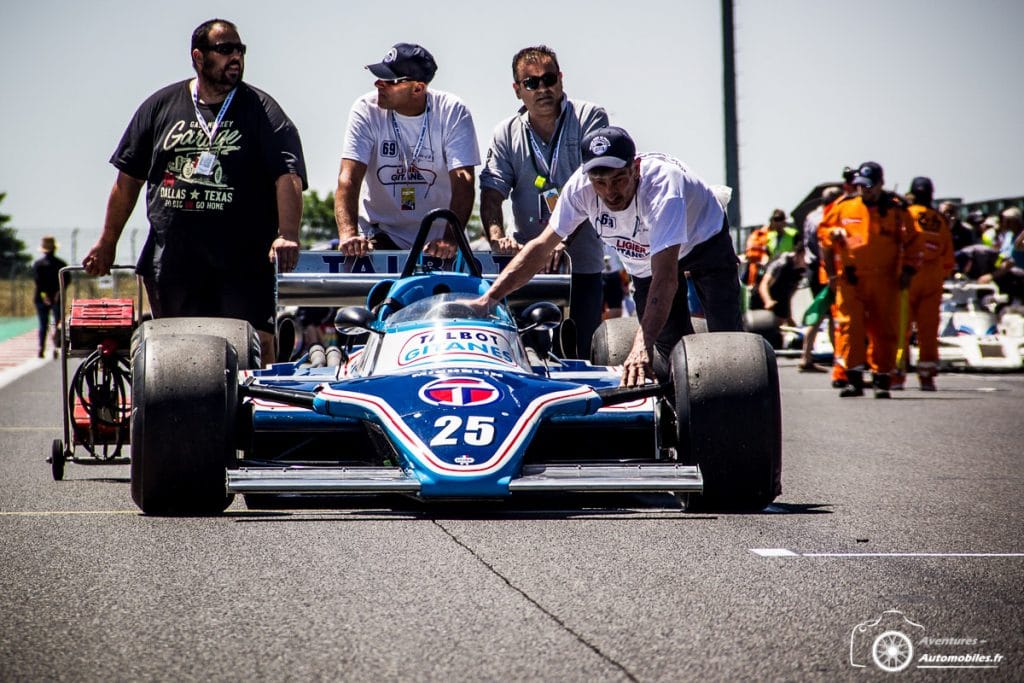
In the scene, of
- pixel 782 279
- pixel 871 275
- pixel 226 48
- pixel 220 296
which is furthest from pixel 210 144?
pixel 782 279

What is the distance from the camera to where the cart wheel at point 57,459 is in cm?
745

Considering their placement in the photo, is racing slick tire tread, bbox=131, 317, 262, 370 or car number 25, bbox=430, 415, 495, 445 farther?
racing slick tire tread, bbox=131, 317, 262, 370

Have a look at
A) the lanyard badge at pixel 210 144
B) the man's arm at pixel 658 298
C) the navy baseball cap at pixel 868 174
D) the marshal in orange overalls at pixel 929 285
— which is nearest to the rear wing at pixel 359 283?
the lanyard badge at pixel 210 144

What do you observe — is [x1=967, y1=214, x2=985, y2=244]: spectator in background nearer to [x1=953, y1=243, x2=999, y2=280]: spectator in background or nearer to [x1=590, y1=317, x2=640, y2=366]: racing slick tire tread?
[x1=953, y1=243, x2=999, y2=280]: spectator in background

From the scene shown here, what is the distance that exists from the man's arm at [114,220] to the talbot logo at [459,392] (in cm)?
258

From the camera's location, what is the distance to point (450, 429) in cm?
Answer: 604

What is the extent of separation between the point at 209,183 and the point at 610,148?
232 centimetres

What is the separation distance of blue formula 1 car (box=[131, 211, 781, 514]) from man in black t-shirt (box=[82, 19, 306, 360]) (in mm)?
1250

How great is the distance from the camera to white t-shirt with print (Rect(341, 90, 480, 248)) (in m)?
9.04

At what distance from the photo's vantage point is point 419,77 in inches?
346

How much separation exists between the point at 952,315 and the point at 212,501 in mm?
13894

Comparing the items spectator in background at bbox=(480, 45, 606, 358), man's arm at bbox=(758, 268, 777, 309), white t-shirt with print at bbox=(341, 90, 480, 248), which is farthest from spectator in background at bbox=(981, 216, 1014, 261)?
white t-shirt with print at bbox=(341, 90, 480, 248)

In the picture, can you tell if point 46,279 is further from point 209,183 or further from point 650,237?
point 650,237

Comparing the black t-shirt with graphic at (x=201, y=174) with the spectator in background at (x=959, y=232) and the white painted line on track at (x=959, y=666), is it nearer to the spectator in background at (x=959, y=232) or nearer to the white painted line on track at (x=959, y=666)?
the white painted line on track at (x=959, y=666)
